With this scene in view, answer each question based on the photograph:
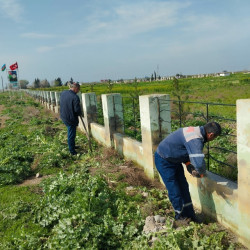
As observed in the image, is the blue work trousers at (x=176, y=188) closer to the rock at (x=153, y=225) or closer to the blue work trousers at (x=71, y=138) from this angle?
the rock at (x=153, y=225)

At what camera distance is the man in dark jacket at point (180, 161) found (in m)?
3.35

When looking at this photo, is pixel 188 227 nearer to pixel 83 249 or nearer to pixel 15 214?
pixel 83 249

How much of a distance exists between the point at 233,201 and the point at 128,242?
4.91ft

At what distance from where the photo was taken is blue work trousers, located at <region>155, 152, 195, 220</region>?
379 centimetres

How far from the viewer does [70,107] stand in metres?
7.35

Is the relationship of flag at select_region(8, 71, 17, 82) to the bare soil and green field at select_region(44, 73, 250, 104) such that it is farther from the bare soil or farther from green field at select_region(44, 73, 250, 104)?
the bare soil

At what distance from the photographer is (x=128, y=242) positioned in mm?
3303

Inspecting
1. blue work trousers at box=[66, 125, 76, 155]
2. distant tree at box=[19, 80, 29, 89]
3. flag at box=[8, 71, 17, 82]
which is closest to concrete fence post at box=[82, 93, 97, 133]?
blue work trousers at box=[66, 125, 76, 155]

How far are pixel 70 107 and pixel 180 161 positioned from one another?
14.5 feet

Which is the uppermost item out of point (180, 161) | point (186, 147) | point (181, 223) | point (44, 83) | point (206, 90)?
point (44, 83)

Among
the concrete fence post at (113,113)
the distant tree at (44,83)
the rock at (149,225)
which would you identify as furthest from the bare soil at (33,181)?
the distant tree at (44,83)

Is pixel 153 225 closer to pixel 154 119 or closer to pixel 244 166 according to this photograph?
pixel 244 166

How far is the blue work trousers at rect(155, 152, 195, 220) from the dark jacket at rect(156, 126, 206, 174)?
5.4 inches

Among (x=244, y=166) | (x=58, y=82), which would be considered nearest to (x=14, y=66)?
(x=244, y=166)
